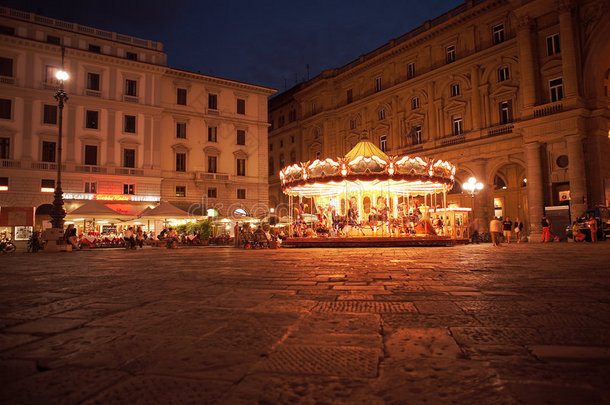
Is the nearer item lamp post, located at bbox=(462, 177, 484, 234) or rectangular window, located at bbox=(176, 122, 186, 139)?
lamp post, located at bbox=(462, 177, 484, 234)

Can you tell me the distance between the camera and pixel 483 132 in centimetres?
3164

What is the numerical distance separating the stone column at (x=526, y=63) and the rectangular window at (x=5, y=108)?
37.2 metres

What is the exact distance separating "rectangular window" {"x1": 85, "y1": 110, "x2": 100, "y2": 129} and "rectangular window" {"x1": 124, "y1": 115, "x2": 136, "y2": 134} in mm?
2196

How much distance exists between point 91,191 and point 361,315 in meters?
33.8

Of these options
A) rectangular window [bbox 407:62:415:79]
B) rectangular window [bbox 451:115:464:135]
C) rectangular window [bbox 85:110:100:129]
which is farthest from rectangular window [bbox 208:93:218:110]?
rectangular window [bbox 451:115:464:135]

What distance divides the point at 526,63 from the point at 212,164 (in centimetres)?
Result: 2701

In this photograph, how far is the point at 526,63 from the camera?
1097 inches

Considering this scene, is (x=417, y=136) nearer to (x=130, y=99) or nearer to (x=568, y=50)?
(x=568, y=50)

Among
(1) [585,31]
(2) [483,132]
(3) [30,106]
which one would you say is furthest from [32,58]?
(1) [585,31]

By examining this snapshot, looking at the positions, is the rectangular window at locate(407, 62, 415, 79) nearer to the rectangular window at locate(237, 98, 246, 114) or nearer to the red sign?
the rectangular window at locate(237, 98, 246, 114)

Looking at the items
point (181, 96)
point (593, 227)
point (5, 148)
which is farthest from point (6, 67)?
point (593, 227)

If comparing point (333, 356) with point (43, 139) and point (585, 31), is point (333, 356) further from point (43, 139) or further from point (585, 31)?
point (43, 139)

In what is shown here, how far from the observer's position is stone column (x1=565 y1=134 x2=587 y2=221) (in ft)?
81.5

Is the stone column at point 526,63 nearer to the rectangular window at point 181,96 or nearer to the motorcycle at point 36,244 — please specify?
the rectangular window at point 181,96
